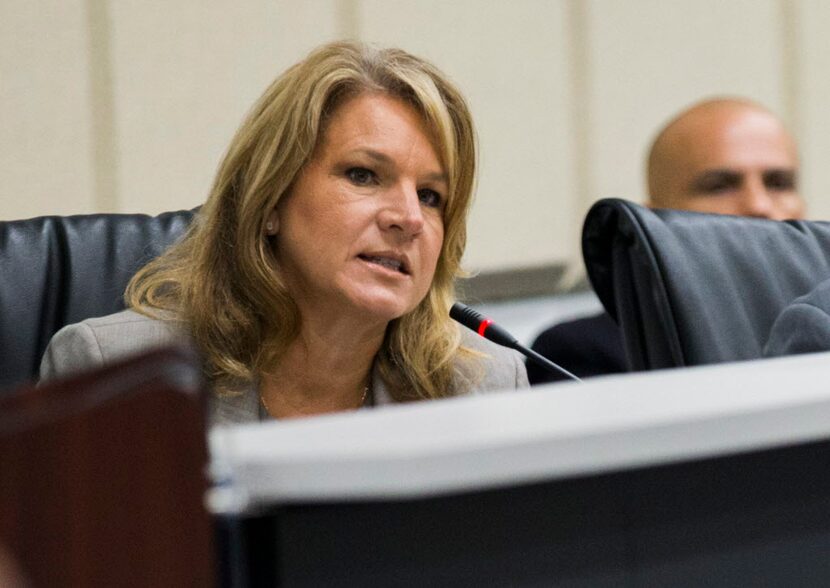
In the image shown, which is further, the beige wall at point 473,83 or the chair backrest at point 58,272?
the beige wall at point 473,83

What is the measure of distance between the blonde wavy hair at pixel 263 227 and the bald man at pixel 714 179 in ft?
1.76

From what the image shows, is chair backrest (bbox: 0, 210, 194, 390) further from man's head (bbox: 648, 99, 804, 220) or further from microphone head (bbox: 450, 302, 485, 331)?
man's head (bbox: 648, 99, 804, 220)

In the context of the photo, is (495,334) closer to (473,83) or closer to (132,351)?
(132,351)

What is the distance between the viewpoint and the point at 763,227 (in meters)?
1.67

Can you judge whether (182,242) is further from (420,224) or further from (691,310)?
(691,310)

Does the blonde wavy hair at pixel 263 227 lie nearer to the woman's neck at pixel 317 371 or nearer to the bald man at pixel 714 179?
the woman's neck at pixel 317 371

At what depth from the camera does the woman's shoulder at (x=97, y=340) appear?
140 cm

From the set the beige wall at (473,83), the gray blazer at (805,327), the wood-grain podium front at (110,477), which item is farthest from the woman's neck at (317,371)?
the wood-grain podium front at (110,477)

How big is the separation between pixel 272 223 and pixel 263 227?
0.06ft

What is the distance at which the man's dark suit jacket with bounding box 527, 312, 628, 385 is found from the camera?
2152 millimetres

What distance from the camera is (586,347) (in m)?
2.17

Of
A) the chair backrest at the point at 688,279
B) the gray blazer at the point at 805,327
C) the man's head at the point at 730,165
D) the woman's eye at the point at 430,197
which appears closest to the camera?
the gray blazer at the point at 805,327

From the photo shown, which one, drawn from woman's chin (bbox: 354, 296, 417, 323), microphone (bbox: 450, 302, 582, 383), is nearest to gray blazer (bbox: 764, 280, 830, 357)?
microphone (bbox: 450, 302, 582, 383)

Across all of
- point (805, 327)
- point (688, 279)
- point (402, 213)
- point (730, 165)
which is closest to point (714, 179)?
point (730, 165)
